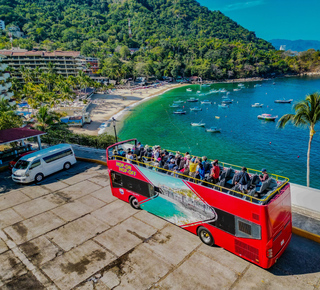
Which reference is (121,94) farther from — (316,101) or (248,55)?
(248,55)

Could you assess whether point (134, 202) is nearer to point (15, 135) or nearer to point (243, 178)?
point (243, 178)

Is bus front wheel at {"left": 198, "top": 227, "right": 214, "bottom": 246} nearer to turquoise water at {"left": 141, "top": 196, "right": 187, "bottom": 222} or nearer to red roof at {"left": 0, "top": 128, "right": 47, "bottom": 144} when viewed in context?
turquoise water at {"left": 141, "top": 196, "right": 187, "bottom": 222}

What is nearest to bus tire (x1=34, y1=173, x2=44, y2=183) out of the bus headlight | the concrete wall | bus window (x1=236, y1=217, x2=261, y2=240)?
bus window (x1=236, y1=217, x2=261, y2=240)

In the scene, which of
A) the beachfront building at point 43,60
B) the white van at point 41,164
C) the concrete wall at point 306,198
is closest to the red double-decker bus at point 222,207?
the concrete wall at point 306,198

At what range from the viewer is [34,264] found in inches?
430

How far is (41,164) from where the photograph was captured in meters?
20.0

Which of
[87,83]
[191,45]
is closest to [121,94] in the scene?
[87,83]

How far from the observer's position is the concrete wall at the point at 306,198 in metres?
13.2

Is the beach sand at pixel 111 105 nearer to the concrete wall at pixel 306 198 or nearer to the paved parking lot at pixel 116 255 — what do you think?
the paved parking lot at pixel 116 255

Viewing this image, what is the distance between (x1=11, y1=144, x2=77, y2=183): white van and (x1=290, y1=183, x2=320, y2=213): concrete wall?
19.2 meters

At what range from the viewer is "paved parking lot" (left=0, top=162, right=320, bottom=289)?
31.4 ft

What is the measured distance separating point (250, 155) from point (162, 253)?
36892 mm

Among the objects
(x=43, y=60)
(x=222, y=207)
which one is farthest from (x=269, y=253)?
(x=43, y=60)

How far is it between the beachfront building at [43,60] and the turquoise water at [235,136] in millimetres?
58270
